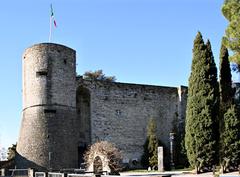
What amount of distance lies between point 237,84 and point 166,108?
5982 mm

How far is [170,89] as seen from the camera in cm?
3984

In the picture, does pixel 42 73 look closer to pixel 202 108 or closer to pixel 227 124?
pixel 202 108

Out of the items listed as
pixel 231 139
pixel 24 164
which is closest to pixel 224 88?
pixel 231 139

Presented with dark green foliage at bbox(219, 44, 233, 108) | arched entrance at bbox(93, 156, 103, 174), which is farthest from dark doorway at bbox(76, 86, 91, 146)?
dark green foliage at bbox(219, 44, 233, 108)

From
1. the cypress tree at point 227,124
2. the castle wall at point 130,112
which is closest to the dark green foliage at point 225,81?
the cypress tree at point 227,124

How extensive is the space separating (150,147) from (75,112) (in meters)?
6.55

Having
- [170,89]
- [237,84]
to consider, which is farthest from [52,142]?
[237,84]

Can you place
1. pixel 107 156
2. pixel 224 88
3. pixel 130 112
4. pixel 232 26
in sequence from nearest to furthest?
pixel 232 26, pixel 107 156, pixel 224 88, pixel 130 112

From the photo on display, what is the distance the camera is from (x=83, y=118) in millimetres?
36656

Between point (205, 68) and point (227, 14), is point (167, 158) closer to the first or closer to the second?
point (205, 68)

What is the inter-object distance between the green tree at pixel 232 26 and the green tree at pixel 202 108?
282 cm

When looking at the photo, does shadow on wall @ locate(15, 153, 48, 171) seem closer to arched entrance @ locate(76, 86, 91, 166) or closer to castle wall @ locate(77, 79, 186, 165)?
arched entrance @ locate(76, 86, 91, 166)

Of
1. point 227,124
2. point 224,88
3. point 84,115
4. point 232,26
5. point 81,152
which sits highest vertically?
point 232,26

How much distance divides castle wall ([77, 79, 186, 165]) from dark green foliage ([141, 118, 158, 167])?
1.81 ft
